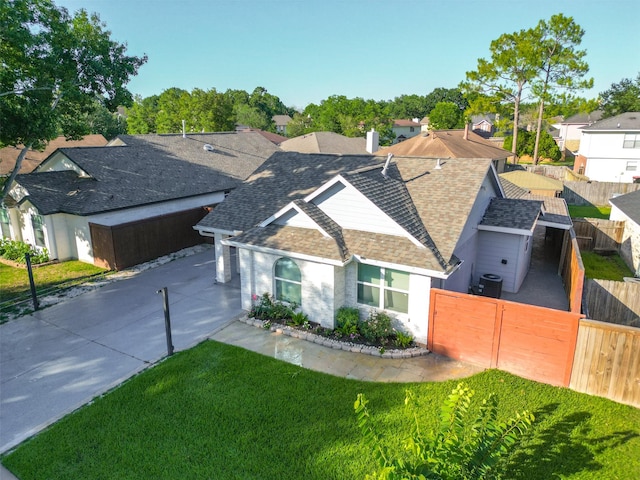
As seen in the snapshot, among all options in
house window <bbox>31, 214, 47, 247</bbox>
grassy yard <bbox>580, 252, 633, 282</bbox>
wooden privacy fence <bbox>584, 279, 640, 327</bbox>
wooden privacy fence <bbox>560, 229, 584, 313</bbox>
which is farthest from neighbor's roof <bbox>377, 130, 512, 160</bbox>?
house window <bbox>31, 214, 47, 247</bbox>

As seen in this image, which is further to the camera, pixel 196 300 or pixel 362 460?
pixel 196 300

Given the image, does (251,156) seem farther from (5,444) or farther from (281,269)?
(5,444)

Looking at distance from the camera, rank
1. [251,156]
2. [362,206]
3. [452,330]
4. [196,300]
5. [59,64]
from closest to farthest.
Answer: [452,330] < [362,206] < [196,300] < [59,64] < [251,156]

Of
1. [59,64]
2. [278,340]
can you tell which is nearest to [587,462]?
[278,340]

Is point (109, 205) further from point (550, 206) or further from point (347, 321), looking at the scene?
point (550, 206)

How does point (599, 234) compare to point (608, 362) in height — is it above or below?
above

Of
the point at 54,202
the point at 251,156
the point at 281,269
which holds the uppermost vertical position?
the point at 251,156

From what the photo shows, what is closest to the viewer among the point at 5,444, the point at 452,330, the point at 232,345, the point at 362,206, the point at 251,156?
the point at 5,444

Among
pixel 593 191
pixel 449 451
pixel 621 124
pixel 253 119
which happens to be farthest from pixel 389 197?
pixel 253 119
